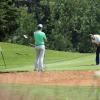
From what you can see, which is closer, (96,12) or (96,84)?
(96,84)

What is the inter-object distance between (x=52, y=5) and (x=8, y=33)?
37684mm

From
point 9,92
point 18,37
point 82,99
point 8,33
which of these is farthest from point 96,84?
point 18,37

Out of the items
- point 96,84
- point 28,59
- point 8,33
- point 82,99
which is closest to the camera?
point 96,84

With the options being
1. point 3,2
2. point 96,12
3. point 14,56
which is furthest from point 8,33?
point 96,12

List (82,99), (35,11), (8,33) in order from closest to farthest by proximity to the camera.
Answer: (82,99), (8,33), (35,11)

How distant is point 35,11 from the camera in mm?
89125

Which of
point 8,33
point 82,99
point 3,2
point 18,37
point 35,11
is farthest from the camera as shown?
point 35,11

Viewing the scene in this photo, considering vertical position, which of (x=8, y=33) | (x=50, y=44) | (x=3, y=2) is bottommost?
(x=50, y=44)

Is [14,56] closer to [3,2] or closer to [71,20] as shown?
[3,2]

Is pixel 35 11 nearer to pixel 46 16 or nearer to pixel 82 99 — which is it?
pixel 46 16

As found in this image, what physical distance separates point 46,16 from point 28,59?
167 feet

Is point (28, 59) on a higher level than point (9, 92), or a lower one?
lower

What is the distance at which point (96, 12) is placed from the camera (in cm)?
7944

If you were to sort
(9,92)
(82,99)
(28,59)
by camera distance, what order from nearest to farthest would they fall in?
(9,92) → (82,99) → (28,59)
